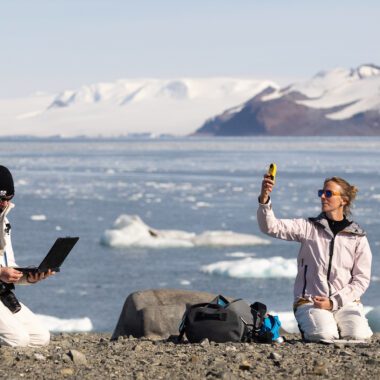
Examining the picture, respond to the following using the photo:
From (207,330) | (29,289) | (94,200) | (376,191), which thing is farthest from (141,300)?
(376,191)

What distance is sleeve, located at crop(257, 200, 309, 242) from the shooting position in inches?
259

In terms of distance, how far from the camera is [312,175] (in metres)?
57.7

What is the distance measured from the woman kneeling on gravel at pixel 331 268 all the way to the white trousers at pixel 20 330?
1.82 meters

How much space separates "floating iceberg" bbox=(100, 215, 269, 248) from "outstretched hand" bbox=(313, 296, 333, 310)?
18.5 meters

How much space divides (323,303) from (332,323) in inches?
6.2

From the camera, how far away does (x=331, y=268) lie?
6840 mm

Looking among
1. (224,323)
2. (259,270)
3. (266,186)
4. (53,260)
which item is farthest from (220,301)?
(259,270)

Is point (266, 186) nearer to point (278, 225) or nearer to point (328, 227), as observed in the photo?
point (278, 225)

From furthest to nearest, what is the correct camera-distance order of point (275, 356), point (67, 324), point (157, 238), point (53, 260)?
point (157, 238) → point (67, 324) → point (53, 260) → point (275, 356)

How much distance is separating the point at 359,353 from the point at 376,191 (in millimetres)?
38461

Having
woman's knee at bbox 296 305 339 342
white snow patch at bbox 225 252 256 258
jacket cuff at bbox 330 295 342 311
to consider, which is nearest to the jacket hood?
jacket cuff at bbox 330 295 342 311

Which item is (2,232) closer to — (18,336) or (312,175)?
(18,336)

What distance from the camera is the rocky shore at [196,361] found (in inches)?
226

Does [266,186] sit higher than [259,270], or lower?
higher
